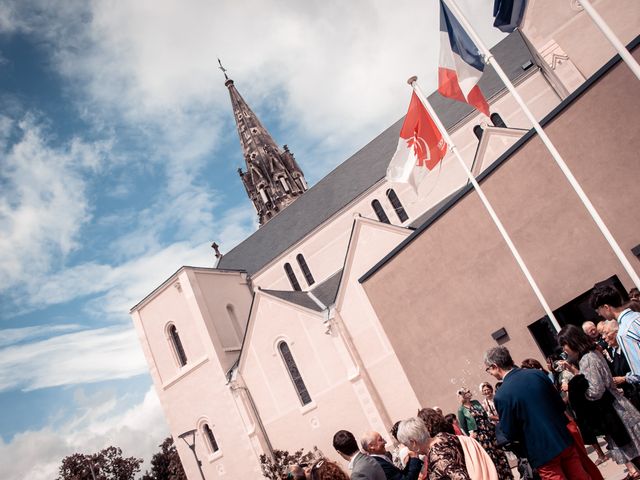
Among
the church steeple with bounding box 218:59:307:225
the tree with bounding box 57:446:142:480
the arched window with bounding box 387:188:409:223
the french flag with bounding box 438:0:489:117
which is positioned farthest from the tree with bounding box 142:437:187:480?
the french flag with bounding box 438:0:489:117

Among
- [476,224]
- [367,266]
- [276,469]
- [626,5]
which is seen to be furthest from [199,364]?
[626,5]

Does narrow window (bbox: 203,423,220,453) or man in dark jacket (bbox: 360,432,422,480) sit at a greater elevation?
narrow window (bbox: 203,423,220,453)

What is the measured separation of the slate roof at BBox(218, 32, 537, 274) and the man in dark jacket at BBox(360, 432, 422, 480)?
2248 centimetres

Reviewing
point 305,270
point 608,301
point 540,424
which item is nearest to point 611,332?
point 608,301

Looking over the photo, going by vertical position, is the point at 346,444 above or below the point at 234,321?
below

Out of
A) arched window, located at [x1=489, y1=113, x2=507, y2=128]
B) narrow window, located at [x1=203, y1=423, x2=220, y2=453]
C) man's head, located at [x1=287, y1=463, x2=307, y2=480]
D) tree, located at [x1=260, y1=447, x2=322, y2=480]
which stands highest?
arched window, located at [x1=489, y1=113, x2=507, y2=128]

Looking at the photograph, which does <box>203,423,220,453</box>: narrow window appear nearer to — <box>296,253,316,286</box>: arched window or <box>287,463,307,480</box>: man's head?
<box>296,253,316,286</box>: arched window

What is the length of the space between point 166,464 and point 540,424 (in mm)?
61583

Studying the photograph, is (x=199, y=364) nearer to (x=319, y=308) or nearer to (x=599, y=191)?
(x=319, y=308)

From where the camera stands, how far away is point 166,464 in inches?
2190

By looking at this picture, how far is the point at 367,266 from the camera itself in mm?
19094

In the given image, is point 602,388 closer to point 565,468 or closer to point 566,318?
point 565,468

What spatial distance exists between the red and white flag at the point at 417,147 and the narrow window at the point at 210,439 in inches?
706

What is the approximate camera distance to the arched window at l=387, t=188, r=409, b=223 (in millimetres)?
25562
